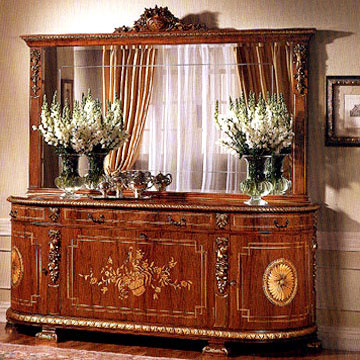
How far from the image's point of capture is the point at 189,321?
15.0 feet

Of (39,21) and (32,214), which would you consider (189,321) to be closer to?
(32,214)

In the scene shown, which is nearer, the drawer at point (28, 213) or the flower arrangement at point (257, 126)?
the flower arrangement at point (257, 126)

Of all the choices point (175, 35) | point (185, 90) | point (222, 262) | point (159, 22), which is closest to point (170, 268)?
point (222, 262)

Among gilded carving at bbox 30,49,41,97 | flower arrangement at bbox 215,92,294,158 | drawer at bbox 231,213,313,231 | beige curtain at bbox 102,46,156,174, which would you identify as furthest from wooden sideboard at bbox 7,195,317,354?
gilded carving at bbox 30,49,41,97

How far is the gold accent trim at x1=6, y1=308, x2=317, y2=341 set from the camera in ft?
14.7

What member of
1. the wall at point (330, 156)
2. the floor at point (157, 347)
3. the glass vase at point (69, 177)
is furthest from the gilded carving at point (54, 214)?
the wall at point (330, 156)

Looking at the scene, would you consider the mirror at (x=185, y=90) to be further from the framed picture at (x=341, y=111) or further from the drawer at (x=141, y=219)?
the drawer at (x=141, y=219)

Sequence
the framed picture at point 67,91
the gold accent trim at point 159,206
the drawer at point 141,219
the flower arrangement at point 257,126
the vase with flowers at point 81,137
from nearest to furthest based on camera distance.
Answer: the gold accent trim at point 159,206 → the drawer at point 141,219 → the flower arrangement at point 257,126 → the vase with flowers at point 81,137 → the framed picture at point 67,91

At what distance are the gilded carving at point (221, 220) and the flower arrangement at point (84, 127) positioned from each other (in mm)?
979

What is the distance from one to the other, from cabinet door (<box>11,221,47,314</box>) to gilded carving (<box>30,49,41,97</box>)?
100cm

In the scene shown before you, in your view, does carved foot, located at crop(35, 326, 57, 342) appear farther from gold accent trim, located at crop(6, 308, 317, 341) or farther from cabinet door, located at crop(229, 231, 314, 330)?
cabinet door, located at crop(229, 231, 314, 330)

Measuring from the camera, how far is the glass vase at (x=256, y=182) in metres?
4.66

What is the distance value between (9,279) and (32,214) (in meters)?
0.83

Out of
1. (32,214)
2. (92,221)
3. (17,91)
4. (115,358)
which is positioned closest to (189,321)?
(115,358)
